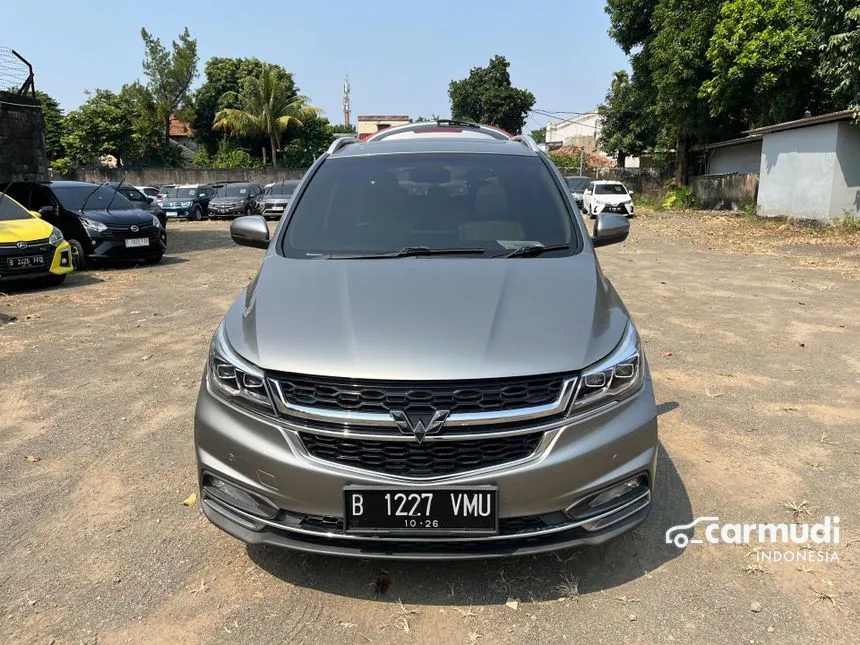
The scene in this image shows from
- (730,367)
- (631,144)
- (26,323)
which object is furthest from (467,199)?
(631,144)

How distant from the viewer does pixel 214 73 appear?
47000mm

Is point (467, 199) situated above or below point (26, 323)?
above

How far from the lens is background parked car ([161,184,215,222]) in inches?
995

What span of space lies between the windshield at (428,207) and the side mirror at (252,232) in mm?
310

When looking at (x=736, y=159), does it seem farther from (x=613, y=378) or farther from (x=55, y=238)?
(x=613, y=378)

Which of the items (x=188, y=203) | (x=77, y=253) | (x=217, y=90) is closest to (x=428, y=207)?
(x=77, y=253)

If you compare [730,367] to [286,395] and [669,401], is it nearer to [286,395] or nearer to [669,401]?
[669,401]

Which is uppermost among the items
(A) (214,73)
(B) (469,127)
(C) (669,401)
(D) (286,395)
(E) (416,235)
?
(A) (214,73)

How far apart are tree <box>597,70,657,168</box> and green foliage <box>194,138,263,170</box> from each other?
22107mm

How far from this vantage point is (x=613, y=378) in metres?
2.41

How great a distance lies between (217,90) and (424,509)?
5013cm

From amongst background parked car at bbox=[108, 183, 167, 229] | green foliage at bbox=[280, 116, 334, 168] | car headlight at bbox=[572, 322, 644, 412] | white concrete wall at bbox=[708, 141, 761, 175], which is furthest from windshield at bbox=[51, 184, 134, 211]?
green foliage at bbox=[280, 116, 334, 168]

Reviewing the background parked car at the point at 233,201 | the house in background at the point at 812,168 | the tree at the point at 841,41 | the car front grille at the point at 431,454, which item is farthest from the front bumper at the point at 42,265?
the house in background at the point at 812,168

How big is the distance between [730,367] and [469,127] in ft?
9.46
